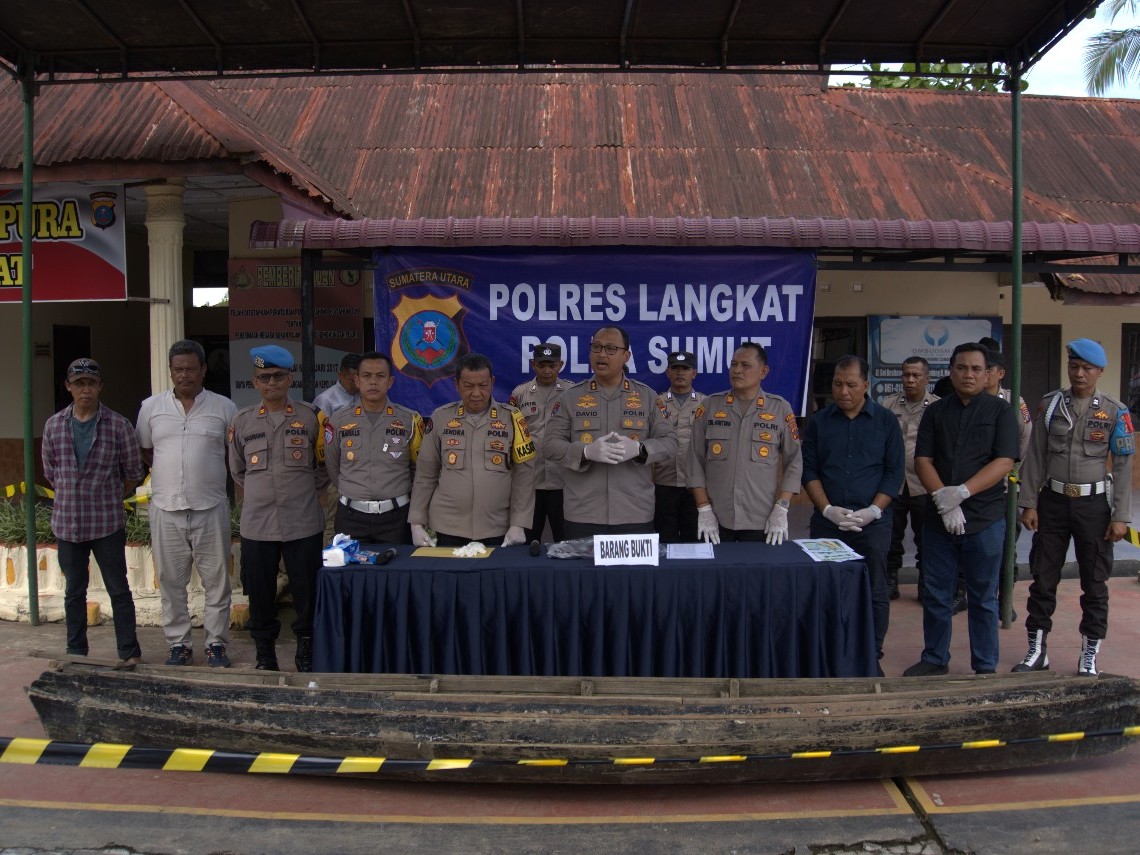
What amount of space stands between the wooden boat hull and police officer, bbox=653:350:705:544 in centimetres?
216

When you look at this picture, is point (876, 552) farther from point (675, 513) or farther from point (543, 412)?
point (543, 412)

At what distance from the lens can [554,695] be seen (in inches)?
161

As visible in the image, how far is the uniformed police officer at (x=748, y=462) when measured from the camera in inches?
198

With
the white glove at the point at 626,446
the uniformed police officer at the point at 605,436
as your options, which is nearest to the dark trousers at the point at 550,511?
the uniformed police officer at the point at 605,436

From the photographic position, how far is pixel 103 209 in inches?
265

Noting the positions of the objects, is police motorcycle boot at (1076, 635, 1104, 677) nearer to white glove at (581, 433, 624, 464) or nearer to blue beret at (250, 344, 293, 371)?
white glove at (581, 433, 624, 464)

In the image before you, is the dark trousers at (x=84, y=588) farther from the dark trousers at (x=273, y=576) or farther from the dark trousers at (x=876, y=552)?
the dark trousers at (x=876, y=552)

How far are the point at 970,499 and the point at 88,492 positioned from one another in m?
4.87

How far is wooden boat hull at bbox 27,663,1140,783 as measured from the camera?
363 centimetres

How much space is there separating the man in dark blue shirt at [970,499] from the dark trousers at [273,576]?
3.35 meters

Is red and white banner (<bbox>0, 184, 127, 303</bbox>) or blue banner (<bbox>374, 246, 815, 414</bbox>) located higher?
red and white banner (<bbox>0, 184, 127, 303</bbox>)

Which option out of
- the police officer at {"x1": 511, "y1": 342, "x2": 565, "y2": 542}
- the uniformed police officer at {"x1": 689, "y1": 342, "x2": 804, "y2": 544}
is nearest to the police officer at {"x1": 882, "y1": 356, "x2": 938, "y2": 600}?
the uniformed police officer at {"x1": 689, "y1": 342, "x2": 804, "y2": 544}

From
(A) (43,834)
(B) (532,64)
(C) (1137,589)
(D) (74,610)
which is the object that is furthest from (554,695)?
(C) (1137,589)

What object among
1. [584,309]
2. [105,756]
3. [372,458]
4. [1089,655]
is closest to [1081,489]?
[1089,655]
